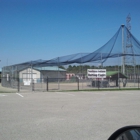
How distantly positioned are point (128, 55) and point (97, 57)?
4058 mm

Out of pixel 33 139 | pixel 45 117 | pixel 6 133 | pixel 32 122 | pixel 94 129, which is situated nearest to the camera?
pixel 33 139

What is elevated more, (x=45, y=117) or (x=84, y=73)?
(x=84, y=73)

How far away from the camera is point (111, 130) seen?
6.67 m

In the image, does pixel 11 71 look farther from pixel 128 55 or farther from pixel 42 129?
pixel 42 129

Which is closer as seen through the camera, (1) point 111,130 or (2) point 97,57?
(1) point 111,130

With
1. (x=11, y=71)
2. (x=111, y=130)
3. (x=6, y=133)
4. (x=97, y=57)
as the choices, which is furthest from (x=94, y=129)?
(x=11, y=71)

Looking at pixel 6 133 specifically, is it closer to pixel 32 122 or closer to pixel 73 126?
pixel 32 122

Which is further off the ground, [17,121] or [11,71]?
[11,71]

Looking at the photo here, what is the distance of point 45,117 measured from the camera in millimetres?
8805

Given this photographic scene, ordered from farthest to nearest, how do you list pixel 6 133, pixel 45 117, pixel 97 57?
pixel 97 57
pixel 45 117
pixel 6 133

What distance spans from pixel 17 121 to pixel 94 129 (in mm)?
2913

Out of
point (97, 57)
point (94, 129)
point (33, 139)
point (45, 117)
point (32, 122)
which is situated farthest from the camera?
point (97, 57)

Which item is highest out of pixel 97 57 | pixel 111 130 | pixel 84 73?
pixel 97 57

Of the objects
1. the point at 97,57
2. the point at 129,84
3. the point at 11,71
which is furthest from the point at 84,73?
the point at 11,71
